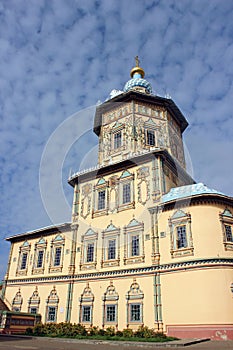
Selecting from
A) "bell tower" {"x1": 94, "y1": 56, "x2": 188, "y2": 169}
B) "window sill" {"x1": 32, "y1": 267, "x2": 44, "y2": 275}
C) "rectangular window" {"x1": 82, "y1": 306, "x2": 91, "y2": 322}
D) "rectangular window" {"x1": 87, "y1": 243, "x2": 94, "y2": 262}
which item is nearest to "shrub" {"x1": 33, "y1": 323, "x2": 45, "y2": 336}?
"rectangular window" {"x1": 82, "y1": 306, "x2": 91, "y2": 322}

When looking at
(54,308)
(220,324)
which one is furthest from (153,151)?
(54,308)

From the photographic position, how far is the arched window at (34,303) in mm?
22516

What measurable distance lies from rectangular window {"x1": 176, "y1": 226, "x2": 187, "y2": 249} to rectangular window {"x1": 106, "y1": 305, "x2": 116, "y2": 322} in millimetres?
5758

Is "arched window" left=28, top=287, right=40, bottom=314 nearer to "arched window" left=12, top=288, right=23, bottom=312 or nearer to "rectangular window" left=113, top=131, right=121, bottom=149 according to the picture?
"arched window" left=12, top=288, right=23, bottom=312

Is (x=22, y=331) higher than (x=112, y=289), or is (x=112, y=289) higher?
(x=112, y=289)

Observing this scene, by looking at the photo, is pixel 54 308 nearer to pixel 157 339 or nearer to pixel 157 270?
pixel 157 270

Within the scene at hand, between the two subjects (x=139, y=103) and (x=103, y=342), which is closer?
(x=103, y=342)

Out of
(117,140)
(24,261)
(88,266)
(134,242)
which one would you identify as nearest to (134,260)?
(134,242)

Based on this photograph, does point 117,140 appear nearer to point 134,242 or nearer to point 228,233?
point 134,242

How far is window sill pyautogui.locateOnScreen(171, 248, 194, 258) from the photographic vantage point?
16.8 meters

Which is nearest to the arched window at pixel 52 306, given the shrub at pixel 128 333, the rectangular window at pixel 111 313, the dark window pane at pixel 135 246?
the rectangular window at pixel 111 313

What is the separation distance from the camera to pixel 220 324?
14750 millimetres

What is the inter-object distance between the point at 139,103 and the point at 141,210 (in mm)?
10803

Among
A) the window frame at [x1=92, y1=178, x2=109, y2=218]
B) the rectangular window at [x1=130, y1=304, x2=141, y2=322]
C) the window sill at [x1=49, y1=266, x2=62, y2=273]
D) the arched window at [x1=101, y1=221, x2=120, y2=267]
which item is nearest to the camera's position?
the rectangular window at [x1=130, y1=304, x2=141, y2=322]
